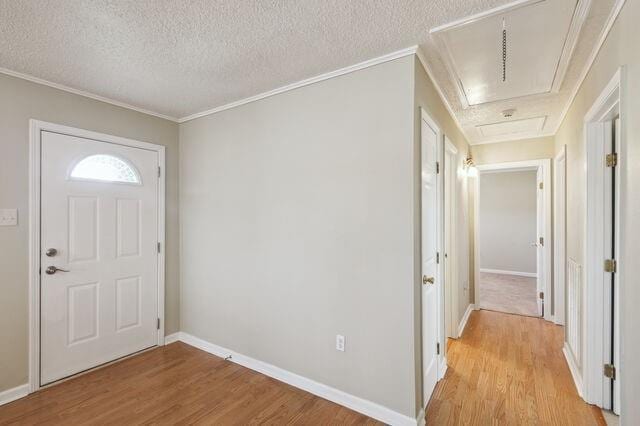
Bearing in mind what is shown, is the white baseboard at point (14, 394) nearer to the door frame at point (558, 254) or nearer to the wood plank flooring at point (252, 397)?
the wood plank flooring at point (252, 397)

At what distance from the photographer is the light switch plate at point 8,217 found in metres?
2.26

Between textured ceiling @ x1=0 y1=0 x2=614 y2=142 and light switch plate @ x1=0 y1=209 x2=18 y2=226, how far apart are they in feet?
3.44

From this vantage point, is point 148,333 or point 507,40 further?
point 148,333

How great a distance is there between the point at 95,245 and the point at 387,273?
261 centimetres

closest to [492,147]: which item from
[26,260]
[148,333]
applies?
[148,333]

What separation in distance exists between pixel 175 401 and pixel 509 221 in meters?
7.40

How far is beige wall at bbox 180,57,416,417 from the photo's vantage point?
2027 mm

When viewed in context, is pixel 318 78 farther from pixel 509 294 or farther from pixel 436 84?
pixel 509 294

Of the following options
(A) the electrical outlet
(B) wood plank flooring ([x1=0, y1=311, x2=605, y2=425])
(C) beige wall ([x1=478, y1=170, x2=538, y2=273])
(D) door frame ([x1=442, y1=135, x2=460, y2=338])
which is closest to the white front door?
(B) wood plank flooring ([x1=0, y1=311, x2=605, y2=425])

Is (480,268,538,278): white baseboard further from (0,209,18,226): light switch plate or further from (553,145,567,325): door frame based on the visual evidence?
(0,209,18,226): light switch plate

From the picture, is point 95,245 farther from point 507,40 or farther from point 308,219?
point 507,40

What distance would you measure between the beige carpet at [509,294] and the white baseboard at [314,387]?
329 cm

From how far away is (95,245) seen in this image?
2.79 m

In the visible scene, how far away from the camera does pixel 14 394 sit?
2297 millimetres
